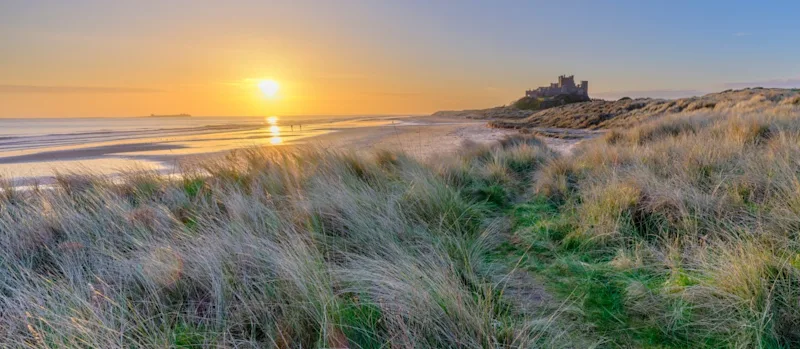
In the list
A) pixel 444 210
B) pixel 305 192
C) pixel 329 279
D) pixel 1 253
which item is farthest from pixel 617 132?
pixel 1 253

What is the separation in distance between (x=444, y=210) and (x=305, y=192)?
5.16ft

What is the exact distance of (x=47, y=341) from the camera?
1583 millimetres

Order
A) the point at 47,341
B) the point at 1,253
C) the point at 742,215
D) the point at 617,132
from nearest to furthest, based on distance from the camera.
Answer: the point at 47,341, the point at 1,253, the point at 742,215, the point at 617,132

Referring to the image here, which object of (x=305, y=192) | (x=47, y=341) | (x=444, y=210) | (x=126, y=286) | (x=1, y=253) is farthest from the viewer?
(x=305, y=192)

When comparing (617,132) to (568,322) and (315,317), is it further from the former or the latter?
(315,317)

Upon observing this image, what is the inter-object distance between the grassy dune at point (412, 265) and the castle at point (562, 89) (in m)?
85.1

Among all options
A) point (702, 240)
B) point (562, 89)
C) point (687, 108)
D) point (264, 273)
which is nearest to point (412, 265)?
point (264, 273)

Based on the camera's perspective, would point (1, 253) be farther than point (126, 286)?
Yes

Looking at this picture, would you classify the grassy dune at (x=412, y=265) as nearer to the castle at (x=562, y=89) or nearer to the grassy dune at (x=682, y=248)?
the grassy dune at (x=682, y=248)

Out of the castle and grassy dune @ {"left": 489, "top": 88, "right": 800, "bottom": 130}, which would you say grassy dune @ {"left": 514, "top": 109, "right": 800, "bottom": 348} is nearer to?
grassy dune @ {"left": 489, "top": 88, "right": 800, "bottom": 130}

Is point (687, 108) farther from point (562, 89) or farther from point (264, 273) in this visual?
point (562, 89)

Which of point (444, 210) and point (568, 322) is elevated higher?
point (444, 210)

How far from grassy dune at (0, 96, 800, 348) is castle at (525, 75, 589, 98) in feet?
279

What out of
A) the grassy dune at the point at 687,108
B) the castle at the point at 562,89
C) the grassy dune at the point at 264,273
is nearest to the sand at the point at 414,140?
the grassy dune at the point at 264,273
